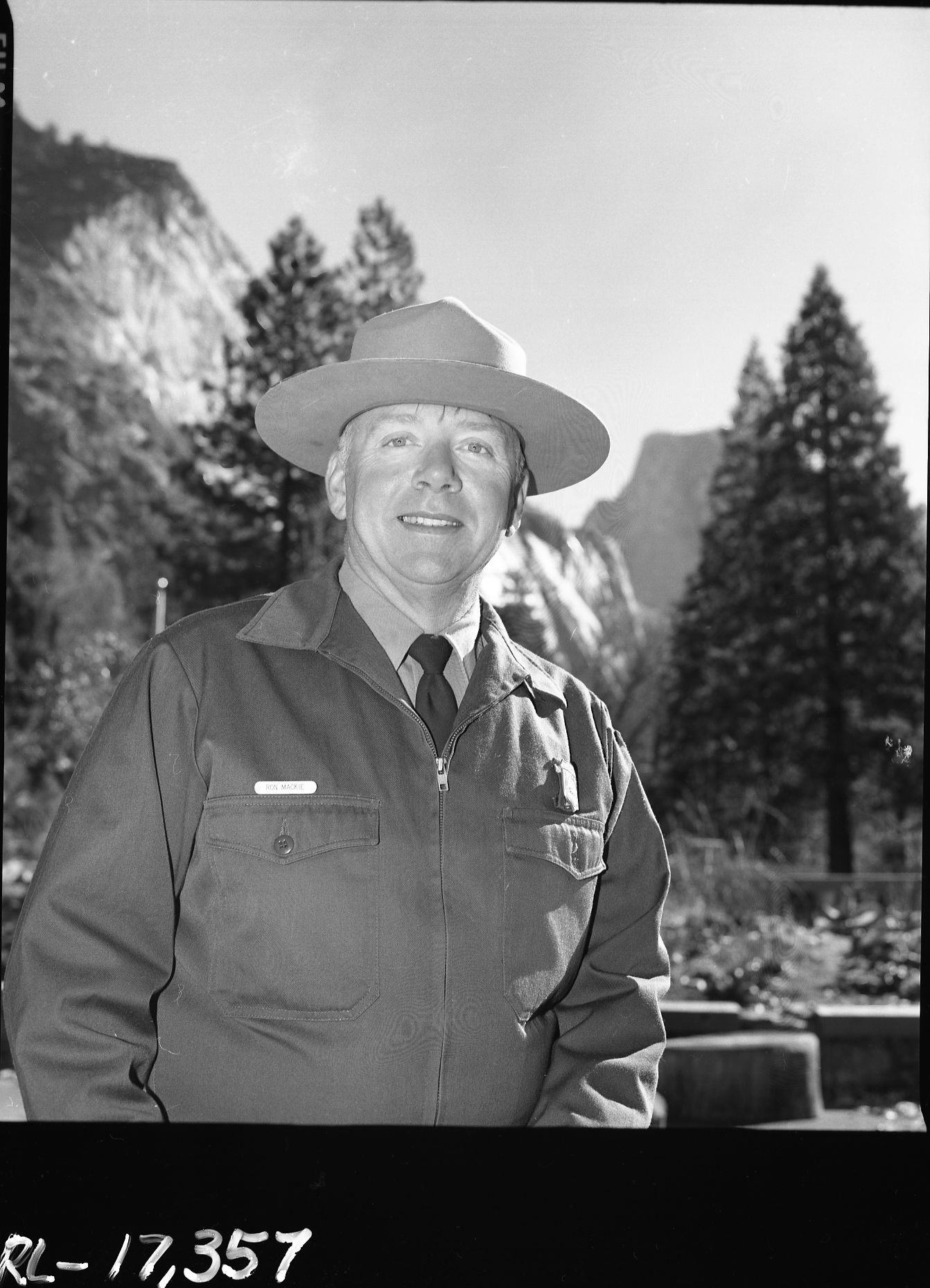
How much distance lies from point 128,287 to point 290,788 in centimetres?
260

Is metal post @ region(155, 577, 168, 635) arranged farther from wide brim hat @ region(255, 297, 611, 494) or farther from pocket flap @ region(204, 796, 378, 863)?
pocket flap @ region(204, 796, 378, 863)

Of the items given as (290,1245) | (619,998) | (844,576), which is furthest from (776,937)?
(290,1245)

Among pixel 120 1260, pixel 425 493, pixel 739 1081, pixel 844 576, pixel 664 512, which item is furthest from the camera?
pixel 844 576

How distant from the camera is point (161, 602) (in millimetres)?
3805

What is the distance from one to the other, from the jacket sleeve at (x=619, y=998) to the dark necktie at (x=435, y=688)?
30 cm

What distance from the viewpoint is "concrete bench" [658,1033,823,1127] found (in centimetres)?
→ 351

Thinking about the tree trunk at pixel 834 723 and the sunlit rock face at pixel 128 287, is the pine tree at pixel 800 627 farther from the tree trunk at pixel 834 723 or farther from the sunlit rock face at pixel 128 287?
the sunlit rock face at pixel 128 287

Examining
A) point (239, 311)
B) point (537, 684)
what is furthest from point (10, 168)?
point (239, 311)

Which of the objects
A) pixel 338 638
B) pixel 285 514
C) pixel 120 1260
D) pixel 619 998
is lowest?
pixel 120 1260

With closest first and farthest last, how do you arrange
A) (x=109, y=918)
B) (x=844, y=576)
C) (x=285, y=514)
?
(x=109, y=918)
(x=285, y=514)
(x=844, y=576)

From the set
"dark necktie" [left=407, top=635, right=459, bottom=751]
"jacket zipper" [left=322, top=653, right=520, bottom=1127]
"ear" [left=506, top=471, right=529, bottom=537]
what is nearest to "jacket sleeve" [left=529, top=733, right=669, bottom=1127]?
"jacket zipper" [left=322, top=653, right=520, bottom=1127]

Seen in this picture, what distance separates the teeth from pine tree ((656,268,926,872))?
2.27 metres

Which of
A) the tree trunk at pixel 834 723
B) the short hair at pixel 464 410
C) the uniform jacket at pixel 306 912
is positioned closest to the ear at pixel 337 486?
the short hair at pixel 464 410

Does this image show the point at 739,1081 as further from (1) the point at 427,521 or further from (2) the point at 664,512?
(1) the point at 427,521
